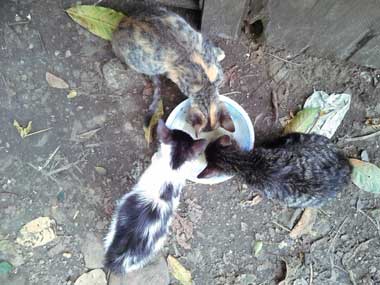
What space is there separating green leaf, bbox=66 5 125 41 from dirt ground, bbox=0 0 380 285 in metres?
0.07

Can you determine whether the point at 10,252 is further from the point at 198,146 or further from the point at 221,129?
the point at 221,129

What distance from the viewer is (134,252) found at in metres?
2.92

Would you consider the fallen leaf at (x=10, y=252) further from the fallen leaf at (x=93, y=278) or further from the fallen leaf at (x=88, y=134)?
the fallen leaf at (x=88, y=134)

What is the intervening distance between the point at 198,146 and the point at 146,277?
43.0 inches

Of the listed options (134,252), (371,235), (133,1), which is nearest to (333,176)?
(371,235)

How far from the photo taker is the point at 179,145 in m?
2.85

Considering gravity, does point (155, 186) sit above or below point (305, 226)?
above

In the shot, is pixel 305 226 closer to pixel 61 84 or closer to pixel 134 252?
pixel 134 252

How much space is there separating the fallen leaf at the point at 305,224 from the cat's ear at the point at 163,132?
1.19 m

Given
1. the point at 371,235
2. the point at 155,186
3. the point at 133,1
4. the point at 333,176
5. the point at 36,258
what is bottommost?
the point at 36,258

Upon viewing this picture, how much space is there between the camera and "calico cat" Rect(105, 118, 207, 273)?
2.86 metres

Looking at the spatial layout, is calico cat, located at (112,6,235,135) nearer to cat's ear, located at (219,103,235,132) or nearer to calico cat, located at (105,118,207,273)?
cat's ear, located at (219,103,235,132)

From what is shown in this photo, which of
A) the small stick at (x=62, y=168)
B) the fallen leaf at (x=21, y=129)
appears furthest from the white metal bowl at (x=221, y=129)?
the fallen leaf at (x=21, y=129)

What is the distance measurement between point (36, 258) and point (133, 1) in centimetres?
183
